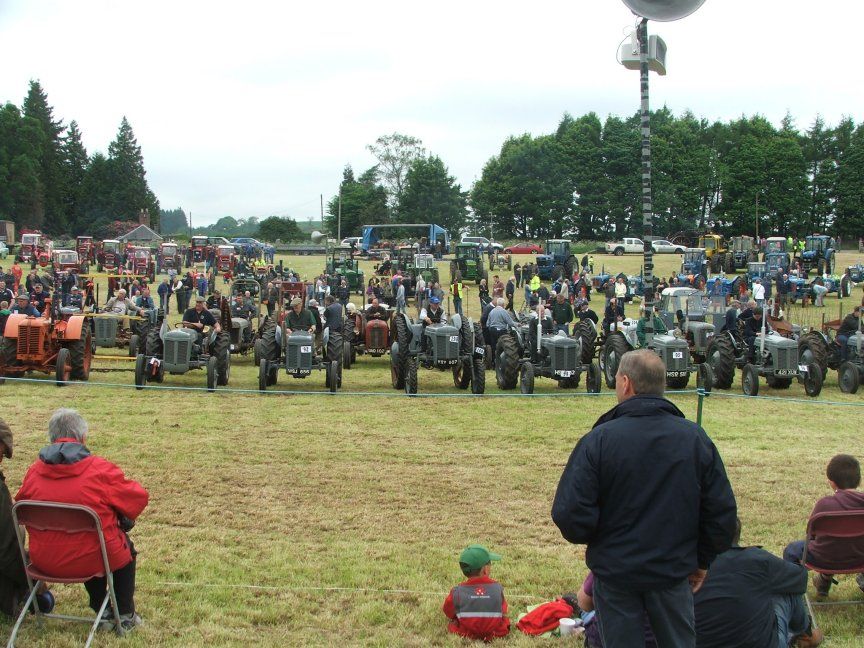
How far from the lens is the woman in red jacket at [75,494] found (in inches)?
185

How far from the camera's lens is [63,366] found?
47.7ft

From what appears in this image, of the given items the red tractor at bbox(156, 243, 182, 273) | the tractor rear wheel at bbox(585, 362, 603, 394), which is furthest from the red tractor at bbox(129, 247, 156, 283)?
the tractor rear wheel at bbox(585, 362, 603, 394)

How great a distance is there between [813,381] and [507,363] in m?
4.86

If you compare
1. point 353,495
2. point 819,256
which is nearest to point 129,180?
point 819,256

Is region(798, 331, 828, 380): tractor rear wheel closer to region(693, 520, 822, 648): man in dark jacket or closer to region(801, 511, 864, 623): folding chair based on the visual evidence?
region(801, 511, 864, 623): folding chair

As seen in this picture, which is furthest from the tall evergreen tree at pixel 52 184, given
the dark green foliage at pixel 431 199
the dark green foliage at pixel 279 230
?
the dark green foliage at pixel 431 199

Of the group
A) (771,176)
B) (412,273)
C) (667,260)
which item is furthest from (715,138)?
(412,273)

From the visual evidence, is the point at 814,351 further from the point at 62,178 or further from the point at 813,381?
the point at 62,178

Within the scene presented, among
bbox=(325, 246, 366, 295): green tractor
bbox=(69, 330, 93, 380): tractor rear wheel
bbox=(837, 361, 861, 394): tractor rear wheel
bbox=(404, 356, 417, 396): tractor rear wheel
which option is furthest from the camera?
bbox=(325, 246, 366, 295): green tractor

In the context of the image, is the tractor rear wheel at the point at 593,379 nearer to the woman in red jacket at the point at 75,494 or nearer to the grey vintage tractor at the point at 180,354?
the grey vintage tractor at the point at 180,354

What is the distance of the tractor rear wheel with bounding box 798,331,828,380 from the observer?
15.6 m

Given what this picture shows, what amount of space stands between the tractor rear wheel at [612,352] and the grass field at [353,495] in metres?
1.77

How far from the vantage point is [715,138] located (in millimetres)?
80812

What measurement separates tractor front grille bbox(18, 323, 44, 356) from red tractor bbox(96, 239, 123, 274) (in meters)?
29.1
